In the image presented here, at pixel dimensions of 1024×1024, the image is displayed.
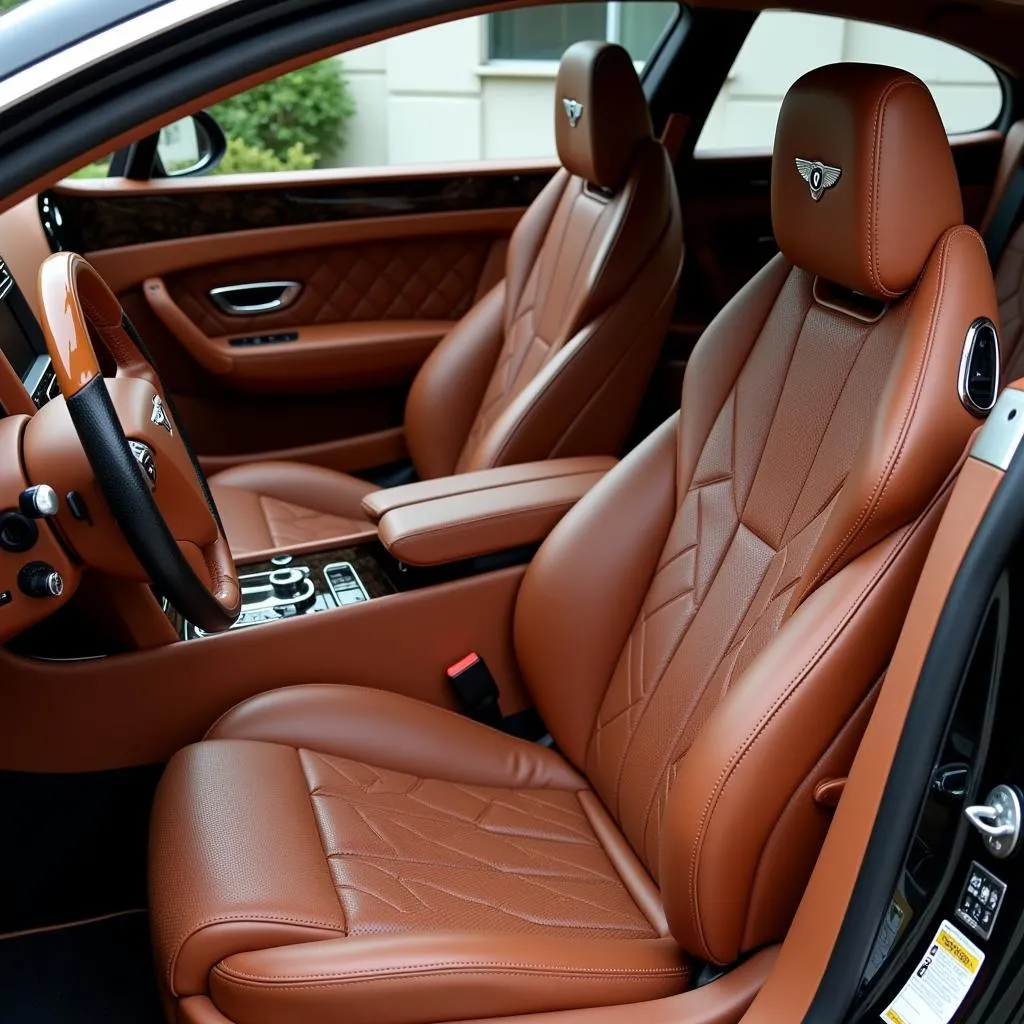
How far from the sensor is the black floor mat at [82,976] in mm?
1705

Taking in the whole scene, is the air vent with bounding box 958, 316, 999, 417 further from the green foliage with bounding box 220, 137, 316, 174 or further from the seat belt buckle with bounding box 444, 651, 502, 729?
the green foliage with bounding box 220, 137, 316, 174

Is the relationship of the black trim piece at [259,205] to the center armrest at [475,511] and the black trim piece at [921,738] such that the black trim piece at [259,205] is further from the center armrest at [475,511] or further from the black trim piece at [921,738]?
the black trim piece at [921,738]

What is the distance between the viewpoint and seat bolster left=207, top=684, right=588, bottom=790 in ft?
5.63

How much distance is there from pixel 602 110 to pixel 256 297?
46.9 inches

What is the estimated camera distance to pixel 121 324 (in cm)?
160

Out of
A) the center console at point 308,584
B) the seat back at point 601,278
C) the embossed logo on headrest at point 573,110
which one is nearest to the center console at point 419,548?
the center console at point 308,584

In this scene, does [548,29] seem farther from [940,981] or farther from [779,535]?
[940,981]

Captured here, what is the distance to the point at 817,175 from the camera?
53.6 inches

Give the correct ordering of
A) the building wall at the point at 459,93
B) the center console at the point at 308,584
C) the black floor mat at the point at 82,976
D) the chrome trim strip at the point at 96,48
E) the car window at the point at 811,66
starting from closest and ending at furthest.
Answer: the chrome trim strip at the point at 96,48, the black floor mat at the point at 82,976, the center console at the point at 308,584, the car window at the point at 811,66, the building wall at the point at 459,93

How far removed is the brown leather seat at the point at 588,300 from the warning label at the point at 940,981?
1.27 m

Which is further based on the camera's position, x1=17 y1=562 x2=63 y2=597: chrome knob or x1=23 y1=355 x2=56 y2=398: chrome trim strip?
x1=23 y1=355 x2=56 y2=398: chrome trim strip

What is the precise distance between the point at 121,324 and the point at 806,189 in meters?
0.85

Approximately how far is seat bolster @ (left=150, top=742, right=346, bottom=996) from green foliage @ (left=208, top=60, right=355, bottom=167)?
15.9 feet

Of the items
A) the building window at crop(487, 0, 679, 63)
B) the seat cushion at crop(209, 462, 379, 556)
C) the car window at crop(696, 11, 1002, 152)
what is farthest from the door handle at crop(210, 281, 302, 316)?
the building window at crop(487, 0, 679, 63)
